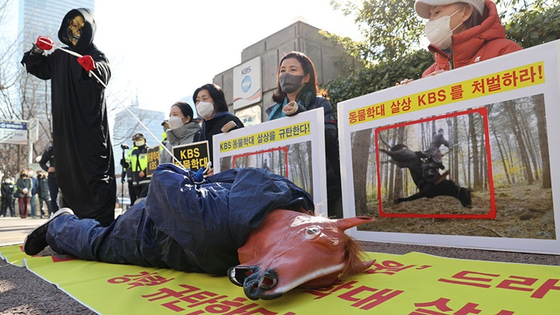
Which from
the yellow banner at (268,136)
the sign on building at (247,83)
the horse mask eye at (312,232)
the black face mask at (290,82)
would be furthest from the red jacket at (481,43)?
the sign on building at (247,83)

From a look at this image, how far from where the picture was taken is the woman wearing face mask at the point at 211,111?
12.8 ft

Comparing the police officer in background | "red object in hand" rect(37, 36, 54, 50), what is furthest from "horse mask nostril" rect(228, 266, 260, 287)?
the police officer in background

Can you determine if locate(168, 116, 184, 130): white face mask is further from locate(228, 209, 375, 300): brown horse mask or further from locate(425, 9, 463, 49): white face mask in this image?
locate(228, 209, 375, 300): brown horse mask

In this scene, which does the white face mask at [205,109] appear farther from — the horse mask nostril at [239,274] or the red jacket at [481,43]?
the horse mask nostril at [239,274]

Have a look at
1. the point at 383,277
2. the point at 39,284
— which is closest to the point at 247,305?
the point at 383,277

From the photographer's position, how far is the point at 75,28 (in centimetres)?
340

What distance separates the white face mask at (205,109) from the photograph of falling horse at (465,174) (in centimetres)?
197

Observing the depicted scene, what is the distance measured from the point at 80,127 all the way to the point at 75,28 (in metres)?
0.95

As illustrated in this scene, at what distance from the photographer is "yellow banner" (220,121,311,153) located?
290 cm

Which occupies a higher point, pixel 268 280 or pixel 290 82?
pixel 290 82

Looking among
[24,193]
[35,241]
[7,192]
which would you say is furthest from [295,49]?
[7,192]

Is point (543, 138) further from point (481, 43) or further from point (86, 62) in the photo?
point (86, 62)

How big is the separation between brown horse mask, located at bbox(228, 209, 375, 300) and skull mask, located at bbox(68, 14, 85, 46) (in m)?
3.02

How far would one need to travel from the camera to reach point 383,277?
1.55m
